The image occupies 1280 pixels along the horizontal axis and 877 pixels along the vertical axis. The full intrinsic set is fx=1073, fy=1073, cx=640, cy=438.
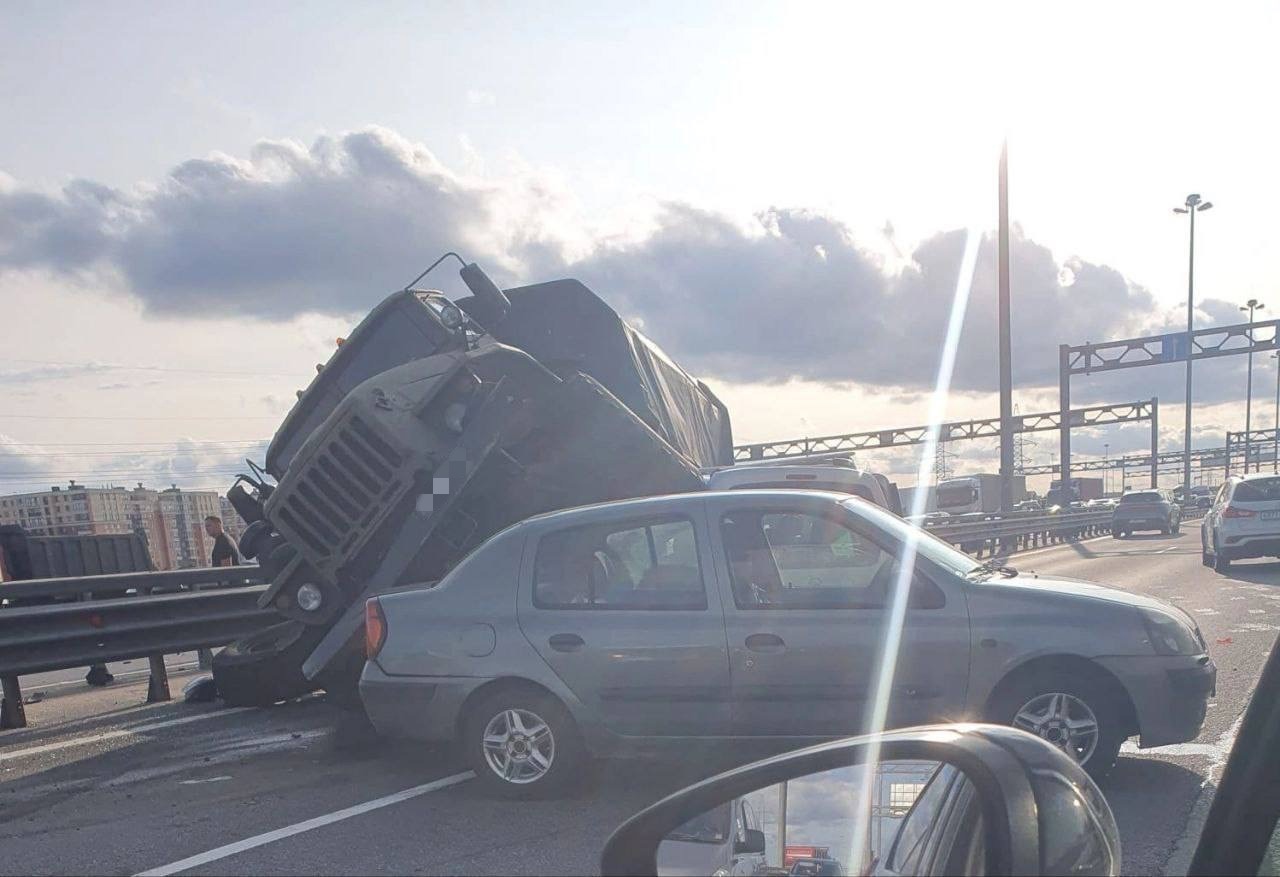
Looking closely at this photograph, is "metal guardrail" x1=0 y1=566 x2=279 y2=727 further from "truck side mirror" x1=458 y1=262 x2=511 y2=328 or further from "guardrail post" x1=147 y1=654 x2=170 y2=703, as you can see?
"truck side mirror" x1=458 y1=262 x2=511 y2=328

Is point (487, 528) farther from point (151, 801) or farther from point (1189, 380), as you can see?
point (1189, 380)

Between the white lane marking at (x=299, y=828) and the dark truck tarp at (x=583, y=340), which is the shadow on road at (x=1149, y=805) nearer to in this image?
the white lane marking at (x=299, y=828)

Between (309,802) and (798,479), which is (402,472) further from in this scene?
→ (798,479)

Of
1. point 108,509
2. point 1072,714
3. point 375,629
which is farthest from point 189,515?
point 1072,714

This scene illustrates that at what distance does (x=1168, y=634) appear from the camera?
5293 millimetres

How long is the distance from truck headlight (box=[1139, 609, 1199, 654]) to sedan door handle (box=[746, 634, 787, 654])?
5.88 ft

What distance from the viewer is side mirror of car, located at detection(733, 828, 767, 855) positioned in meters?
2.28

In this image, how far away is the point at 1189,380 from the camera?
5100 cm

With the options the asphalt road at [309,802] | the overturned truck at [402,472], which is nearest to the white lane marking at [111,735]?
the asphalt road at [309,802]

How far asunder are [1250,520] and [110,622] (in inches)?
672

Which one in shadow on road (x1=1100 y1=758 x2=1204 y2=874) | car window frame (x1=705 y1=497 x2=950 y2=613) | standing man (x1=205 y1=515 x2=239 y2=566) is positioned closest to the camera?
shadow on road (x1=1100 y1=758 x2=1204 y2=874)

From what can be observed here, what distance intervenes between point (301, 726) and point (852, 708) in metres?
4.56

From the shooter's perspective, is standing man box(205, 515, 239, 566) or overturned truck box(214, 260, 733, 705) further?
standing man box(205, 515, 239, 566)

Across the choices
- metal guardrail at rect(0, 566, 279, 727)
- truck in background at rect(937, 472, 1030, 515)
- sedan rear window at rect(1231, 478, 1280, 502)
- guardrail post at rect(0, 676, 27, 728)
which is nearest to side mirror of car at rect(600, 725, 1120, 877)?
metal guardrail at rect(0, 566, 279, 727)
